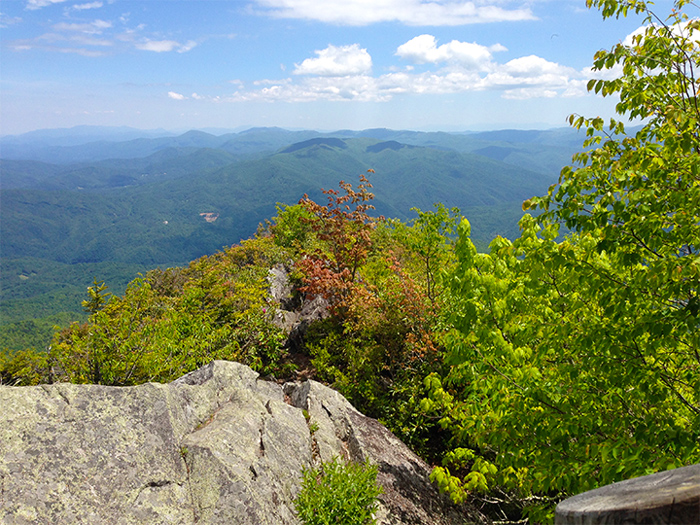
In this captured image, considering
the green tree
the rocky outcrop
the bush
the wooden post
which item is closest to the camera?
the wooden post

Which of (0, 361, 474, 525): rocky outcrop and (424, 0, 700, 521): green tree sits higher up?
(424, 0, 700, 521): green tree

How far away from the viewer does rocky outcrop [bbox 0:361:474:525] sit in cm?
462

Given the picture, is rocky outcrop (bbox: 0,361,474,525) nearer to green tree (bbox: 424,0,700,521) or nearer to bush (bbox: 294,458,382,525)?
bush (bbox: 294,458,382,525)

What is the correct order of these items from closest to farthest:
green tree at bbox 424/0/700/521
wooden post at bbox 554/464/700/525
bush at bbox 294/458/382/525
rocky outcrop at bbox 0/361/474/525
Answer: wooden post at bbox 554/464/700/525 → green tree at bbox 424/0/700/521 → rocky outcrop at bbox 0/361/474/525 → bush at bbox 294/458/382/525

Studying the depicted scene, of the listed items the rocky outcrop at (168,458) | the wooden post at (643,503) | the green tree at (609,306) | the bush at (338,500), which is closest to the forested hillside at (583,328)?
the green tree at (609,306)

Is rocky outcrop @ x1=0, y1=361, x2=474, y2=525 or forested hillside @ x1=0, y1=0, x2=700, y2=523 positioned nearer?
forested hillside @ x1=0, y1=0, x2=700, y2=523

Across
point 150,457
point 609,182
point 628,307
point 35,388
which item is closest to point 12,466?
point 35,388

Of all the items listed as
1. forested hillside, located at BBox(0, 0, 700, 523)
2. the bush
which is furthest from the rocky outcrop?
forested hillside, located at BBox(0, 0, 700, 523)

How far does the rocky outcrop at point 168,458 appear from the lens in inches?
182

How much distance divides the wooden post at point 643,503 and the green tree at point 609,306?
5.80 feet

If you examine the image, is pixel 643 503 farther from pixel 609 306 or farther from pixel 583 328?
pixel 583 328

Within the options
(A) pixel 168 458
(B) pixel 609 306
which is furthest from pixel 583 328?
(A) pixel 168 458

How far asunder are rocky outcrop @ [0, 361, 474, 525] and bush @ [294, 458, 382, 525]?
59 centimetres

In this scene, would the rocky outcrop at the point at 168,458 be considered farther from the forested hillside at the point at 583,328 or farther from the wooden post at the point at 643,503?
the wooden post at the point at 643,503
